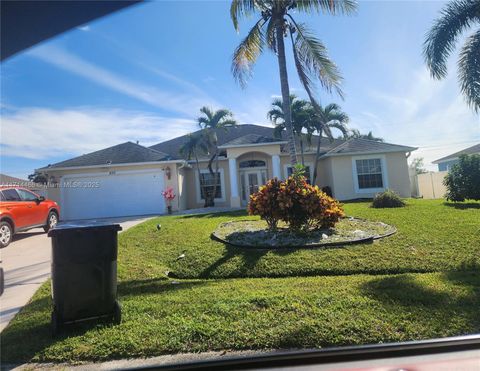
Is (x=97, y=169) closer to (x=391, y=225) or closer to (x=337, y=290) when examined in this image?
(x=391, y=225)

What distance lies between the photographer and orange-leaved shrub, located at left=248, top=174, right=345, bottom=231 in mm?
8516

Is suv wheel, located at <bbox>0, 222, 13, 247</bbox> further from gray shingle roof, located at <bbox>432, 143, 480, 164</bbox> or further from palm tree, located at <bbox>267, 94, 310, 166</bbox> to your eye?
gray shingle roof, located at <bbox>432, 143, 480, 164</bbox>

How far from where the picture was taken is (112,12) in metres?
3.43

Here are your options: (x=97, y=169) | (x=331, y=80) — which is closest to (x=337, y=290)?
(x=331, y=80)

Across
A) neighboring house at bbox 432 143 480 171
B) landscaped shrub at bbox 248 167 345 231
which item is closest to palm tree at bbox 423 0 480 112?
landscaped shrub at bbox 248 167 345 231

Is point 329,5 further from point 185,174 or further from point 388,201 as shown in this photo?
point 185,174

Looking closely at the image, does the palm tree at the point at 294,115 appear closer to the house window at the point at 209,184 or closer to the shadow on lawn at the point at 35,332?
the house window at the point at 209,184

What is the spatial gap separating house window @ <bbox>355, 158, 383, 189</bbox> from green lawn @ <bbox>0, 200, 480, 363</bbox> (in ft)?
38.8

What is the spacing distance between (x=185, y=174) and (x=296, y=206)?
1395 centimetres

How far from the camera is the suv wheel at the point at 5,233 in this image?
9.59m

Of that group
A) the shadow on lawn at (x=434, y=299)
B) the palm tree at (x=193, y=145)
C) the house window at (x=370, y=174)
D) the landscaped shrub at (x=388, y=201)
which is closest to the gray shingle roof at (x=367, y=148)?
the house window at (x=370, y=174)

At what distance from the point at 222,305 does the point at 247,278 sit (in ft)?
5.56

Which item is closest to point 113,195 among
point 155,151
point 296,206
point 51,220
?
point 155,151

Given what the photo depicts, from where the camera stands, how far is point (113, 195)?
18781mm
